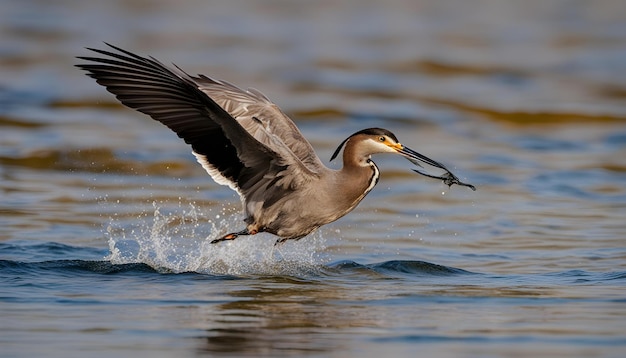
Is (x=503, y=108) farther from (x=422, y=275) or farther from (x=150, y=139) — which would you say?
(x=422, y=275)

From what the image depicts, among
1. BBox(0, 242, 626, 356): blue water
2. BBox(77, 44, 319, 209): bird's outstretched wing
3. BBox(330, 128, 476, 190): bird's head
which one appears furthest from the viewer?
BBox(330, 128, 476, 190): bird's head

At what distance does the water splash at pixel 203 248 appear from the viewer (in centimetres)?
994

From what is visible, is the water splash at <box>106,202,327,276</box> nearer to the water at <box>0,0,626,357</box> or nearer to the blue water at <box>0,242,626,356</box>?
the water at <box>0,0,626,357</box>

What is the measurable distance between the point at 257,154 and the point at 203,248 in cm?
137

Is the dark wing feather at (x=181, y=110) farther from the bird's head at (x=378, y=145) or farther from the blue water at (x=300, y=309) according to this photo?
the blue water at (x=300, y=309)

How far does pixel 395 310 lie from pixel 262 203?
7.29 feet

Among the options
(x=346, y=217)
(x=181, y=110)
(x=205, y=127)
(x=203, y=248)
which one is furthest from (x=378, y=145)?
(x=346, y=217)

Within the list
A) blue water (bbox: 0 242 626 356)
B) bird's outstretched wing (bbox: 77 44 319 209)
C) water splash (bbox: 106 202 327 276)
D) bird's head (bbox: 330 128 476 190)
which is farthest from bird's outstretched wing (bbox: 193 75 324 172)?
blue water (bbox: 0 242 626 356)

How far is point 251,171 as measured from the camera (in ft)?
32.3

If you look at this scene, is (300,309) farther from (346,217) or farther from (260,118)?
(346,217)

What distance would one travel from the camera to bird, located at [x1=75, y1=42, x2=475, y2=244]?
9.38m

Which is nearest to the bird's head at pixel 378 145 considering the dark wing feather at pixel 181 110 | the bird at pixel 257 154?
the bird at pixel 257 154

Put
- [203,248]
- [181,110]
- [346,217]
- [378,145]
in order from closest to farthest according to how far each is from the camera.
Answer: [181,110]
[378,145]
[203,248]
[346,217]

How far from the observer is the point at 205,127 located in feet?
31.0
